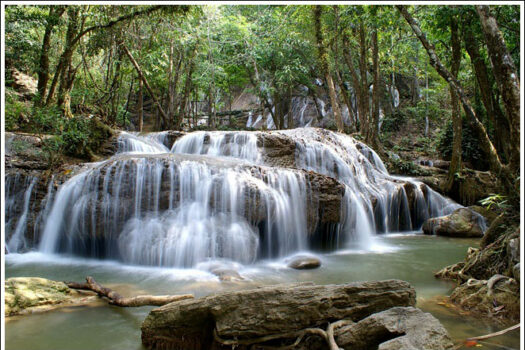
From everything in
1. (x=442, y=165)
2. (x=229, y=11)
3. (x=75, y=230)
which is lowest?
(x=75, y=230)

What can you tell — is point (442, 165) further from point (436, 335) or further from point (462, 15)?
point (436, 335)

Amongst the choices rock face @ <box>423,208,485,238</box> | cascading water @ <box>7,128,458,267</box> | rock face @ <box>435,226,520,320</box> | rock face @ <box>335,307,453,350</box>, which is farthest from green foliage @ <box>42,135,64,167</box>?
rock face @ <box>423,208,485,238</box>

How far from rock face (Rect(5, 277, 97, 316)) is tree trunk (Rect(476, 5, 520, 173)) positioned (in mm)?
5767

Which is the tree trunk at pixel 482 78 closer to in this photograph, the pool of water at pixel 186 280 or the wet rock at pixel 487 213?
the wet rock at pixel 487 213

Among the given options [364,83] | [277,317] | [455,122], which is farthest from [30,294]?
[364,83]

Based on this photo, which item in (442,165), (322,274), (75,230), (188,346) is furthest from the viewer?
(442,165)

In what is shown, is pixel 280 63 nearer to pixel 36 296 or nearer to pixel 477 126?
pixel 477 126

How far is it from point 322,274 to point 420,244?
14.2ft

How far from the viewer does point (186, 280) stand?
554cm

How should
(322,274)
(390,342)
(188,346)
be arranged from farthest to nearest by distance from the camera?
(322,274), (188,346), (390,342)

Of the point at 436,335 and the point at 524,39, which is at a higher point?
the point at 524,39

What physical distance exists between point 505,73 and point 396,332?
11.6 ft

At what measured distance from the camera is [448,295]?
4660 millimetres

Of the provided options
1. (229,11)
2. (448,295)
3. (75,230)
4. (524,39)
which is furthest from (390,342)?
(229,11)
